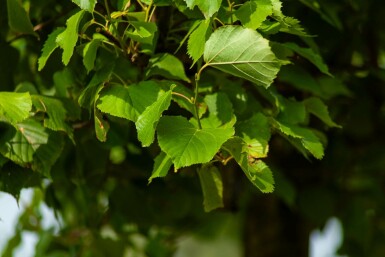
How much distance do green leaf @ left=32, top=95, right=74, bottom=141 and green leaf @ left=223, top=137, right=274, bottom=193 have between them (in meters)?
0.25

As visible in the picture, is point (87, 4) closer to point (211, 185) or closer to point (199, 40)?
point (199, 40)

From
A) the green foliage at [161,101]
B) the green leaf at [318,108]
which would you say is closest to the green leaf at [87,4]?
the green foliage at [161,101]

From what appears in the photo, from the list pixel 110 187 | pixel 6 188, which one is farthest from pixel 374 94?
pixel 6 188

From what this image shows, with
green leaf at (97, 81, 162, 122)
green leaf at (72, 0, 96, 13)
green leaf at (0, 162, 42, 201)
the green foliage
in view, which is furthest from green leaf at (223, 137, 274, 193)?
green leaf at (0, 162, 42, 201)

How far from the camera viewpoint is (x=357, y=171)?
176 centimetres

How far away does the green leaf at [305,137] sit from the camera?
864 millimetres

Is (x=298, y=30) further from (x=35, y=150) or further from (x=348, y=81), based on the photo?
(x=348, y=81)

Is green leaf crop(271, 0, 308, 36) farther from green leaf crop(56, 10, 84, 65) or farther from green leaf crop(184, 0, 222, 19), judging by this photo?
green leaf crop(56, 10, 84, 65)

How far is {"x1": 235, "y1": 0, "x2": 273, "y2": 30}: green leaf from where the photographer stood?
2.55 ft

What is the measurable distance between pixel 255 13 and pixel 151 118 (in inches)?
6.4

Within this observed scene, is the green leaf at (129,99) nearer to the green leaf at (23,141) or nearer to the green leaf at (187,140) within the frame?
the green leaf at (187,140)

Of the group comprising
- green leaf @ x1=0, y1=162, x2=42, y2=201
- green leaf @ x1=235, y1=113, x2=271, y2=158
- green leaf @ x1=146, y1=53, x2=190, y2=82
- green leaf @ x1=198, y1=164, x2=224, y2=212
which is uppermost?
green leaf @ x1=146, y1=53, x2=190, y2=82

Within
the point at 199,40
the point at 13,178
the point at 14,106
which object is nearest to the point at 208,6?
the point at 199,40

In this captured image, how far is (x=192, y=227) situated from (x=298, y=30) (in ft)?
3.42
